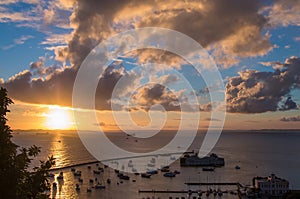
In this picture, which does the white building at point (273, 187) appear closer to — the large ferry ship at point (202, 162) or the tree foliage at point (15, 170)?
the large ferry ship at point (202, 162)

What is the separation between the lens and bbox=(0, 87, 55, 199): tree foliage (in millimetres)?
4672

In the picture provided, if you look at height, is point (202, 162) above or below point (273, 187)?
above

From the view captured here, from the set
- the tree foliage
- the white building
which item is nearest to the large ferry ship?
the white building

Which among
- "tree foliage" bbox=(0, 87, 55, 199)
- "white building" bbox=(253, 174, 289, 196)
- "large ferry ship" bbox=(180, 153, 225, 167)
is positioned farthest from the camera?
"large ferry ship" bbox=(180, 153, 225, 167)

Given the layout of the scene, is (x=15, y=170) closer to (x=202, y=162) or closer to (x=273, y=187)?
(x=273, y=187)

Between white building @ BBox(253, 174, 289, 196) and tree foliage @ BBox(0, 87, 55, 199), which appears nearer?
tree foliage @ BBox(0, 87, 55, 199)

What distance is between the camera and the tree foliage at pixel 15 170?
184 inches

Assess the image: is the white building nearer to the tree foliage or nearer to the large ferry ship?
the large ferry ship

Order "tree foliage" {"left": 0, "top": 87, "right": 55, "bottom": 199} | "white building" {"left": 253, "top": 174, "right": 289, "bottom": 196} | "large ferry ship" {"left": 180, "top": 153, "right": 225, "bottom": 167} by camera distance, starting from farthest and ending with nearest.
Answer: "large ferry ship" {"left": 180, "top": 153, "right": 225, "bottom": 167}
"white building" {"left": 253, "top": 174, "right": 289, "bottom": 196}
"tree foliage" {"left": 0, "top": 87, "right": 55, "bottom": 199}

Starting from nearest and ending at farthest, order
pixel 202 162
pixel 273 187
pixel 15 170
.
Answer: pixel 15 170
pixel 273 187
pixel 202 162

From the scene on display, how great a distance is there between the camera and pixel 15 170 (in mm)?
4723

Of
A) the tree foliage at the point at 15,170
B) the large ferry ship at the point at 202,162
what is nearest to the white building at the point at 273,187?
the large ferry ship at the point at 202,162

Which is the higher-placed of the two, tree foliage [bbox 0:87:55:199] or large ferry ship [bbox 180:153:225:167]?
large ferry ship [bbox 180:153:225:167]

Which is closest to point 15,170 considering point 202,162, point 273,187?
point 273,187
